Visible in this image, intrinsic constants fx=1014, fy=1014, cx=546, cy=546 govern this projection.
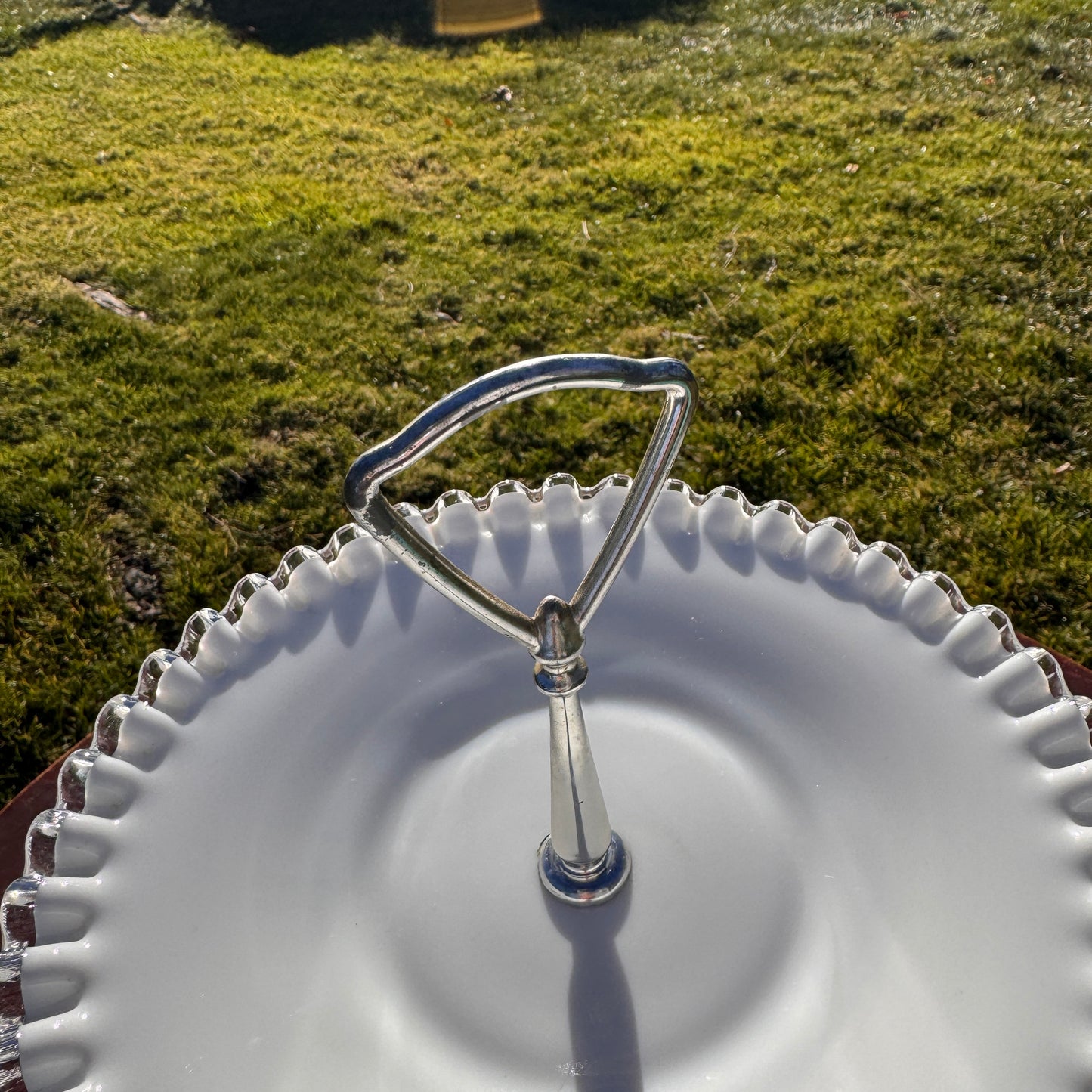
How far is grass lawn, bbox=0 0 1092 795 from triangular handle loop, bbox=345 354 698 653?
197cm

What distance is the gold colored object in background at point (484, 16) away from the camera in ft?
18.4

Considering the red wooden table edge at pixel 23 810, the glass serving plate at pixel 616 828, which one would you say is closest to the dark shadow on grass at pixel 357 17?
the red wooden table edge at pixel 23 810

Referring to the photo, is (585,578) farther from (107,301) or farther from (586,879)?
(107,301)

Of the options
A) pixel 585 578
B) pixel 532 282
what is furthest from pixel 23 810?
pixel 532 282

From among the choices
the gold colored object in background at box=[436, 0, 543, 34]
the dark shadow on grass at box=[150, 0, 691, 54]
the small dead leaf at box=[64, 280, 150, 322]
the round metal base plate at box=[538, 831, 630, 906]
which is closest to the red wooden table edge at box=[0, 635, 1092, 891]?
the round metal base plate at box=[538, 831, 630, 906]

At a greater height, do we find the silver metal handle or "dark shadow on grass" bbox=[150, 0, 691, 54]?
"dark shadow on grass" bbox=[150, 0, 691, 54]

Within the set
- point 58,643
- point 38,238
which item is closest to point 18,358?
point 38,238

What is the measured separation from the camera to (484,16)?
5711 mm

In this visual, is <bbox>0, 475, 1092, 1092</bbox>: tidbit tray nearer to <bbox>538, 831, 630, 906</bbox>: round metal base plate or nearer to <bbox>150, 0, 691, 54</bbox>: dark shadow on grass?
<bbox>538, 831, 630, 906</bbox>: round metal base plate

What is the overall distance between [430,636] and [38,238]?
344 cm

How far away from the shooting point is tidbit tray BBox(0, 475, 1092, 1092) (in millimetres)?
1136

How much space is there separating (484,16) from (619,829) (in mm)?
5516

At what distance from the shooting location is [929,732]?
A: 1.37 meters

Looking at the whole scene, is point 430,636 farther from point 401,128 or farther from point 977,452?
point 401,128
